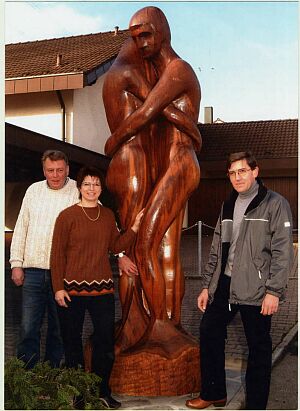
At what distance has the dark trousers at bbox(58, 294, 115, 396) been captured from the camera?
3406mm

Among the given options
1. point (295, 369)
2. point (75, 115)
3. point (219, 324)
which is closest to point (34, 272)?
point (219, 324)

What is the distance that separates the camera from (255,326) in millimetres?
3250

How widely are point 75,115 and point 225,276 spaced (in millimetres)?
11249

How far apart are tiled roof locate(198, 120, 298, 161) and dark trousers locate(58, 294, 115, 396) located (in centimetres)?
1563

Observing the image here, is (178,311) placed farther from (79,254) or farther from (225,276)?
(79,254)

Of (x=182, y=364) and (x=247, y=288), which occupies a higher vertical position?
(x=247, y=288)

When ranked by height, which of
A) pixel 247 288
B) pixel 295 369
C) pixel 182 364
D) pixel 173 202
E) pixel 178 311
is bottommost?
pixel 295 369

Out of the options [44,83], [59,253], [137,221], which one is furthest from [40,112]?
[59,253]

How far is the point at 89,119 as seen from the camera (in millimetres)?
14648

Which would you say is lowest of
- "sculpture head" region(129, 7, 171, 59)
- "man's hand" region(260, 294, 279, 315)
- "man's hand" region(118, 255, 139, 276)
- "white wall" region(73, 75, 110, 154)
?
"man's hand" region(260, 294, 279, 315)

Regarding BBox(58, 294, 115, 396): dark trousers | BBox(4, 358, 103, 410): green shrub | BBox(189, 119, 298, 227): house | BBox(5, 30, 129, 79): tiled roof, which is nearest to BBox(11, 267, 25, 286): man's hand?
BBox(58, 294, 115, 396): dark trousers

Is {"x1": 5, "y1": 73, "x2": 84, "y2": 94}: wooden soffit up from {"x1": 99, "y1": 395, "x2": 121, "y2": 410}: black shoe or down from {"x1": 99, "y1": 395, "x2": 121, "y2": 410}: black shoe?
up

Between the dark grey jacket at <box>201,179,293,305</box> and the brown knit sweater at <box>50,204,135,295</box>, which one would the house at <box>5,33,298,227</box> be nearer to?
the brown knit sweater at <box>50,204,135,295</box>

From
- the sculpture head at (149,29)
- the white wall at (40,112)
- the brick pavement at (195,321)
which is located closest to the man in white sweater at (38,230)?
the sculpture head at (149,29)
